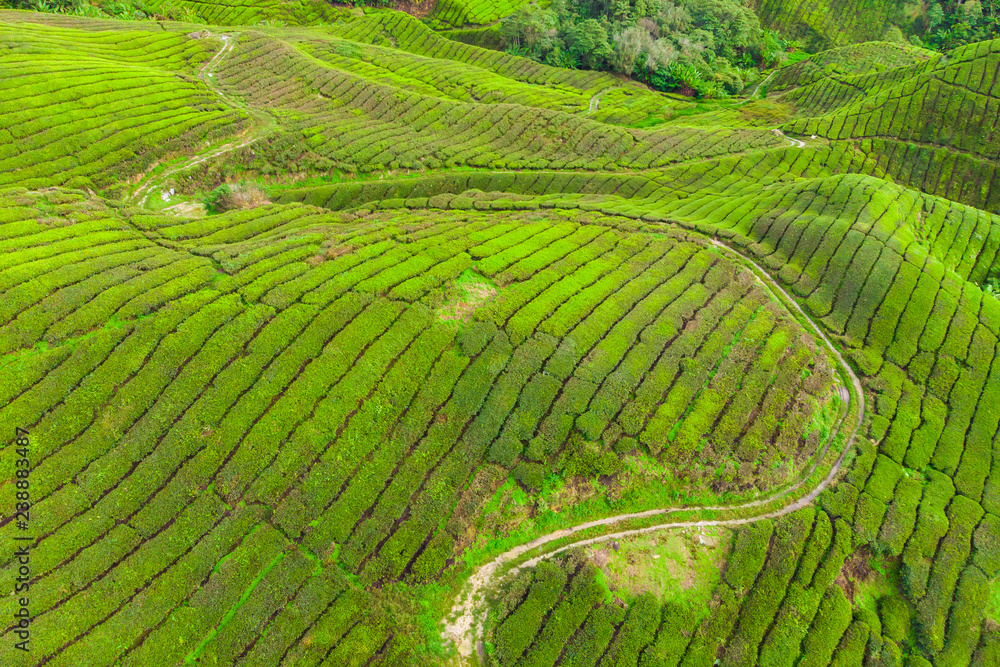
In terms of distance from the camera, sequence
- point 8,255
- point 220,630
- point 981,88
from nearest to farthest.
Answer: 1. point 220,630
2. point 8,255
3. point 981,88

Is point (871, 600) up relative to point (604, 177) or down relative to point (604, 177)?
down

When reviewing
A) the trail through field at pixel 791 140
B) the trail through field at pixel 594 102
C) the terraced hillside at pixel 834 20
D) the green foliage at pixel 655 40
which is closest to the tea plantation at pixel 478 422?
the trail through field at pixel 791 140

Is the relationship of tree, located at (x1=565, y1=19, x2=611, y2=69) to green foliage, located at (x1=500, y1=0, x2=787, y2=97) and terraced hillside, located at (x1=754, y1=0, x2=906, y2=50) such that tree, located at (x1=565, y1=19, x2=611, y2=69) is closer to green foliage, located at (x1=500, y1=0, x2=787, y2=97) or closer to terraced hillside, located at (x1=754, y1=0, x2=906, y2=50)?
green foliage, located at (x1=500, y1=0, x2=787, y2=97)

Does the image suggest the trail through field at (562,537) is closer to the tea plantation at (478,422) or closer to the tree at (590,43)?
the tea plantation at (478,422)

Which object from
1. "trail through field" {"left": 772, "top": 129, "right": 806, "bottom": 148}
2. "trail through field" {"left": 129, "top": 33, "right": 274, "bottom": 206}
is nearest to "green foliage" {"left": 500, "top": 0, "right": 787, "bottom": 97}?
"trail through field" {"left": 772, "top": 129, "right": 806, "bottom": 148}

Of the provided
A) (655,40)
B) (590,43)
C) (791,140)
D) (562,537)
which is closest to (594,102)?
(590,43)

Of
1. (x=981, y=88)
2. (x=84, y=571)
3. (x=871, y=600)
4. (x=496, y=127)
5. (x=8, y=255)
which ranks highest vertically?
(x=981, y=88)

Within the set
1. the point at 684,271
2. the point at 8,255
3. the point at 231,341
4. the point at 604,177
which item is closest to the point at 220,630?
the point at 231,341

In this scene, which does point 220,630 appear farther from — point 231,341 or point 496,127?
point 496,127
